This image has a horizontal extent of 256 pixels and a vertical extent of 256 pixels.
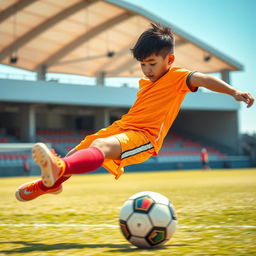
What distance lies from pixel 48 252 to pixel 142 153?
119 centimetres

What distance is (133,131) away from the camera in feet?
11.4

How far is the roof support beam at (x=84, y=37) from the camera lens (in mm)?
26719

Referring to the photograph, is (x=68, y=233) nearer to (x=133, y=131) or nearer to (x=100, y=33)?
(x=133, y=131)

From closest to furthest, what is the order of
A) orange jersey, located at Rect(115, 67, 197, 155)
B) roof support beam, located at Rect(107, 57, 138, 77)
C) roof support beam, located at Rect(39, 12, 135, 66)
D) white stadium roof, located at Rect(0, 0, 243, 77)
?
orange jersey, located at Rect(115, 67, 197, 155) → white stadium roof, located at Rect(0, 0, 243, 77) → roof support beam, located at Rect(39, 12, 135, 66) → roof support beam, located at Rect(107, 57, 138, 77)

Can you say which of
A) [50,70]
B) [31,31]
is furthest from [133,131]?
[50,70]

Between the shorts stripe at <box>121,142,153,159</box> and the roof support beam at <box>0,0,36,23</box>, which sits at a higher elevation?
the roof support beam at <box>0,0,36,23</box>

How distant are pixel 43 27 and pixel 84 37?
3.63 metres

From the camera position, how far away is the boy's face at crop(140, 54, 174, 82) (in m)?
3.38

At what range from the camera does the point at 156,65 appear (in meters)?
3.42

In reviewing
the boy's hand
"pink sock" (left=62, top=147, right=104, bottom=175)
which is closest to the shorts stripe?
"pink sock" (left=62, top=147, right=104, bottom=175)

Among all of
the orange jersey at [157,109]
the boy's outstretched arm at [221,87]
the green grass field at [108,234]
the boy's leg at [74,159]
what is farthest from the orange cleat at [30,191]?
the boy's outstretched arm at [221,87]

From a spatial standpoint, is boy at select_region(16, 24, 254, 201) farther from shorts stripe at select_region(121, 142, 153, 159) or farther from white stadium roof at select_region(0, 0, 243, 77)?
white stadium roof at select_region(0, 0, 243, 77)

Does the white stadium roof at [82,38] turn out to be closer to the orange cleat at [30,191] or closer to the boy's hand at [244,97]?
the orange cleat at [30,191]

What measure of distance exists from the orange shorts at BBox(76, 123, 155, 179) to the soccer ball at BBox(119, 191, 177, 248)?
57 centimetres
